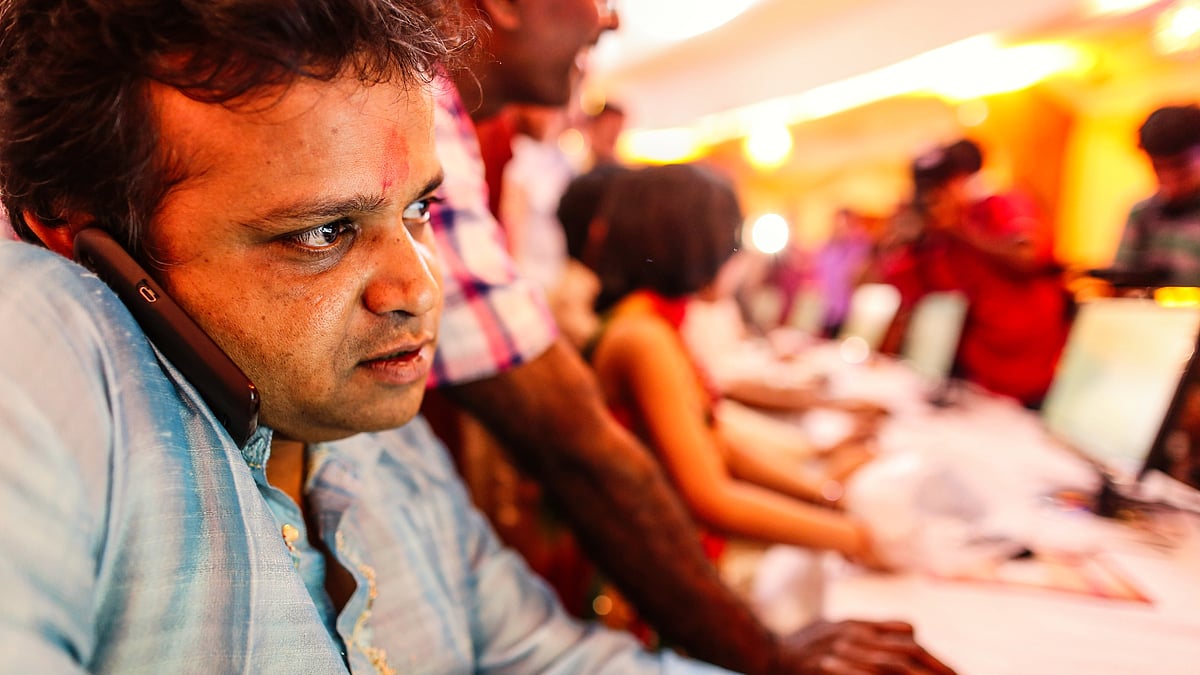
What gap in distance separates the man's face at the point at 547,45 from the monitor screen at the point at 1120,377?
1059mm

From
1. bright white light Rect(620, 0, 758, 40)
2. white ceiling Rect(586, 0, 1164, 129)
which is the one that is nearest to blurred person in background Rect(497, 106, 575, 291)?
white ceiling Rect(586, 0, 1164, 129)

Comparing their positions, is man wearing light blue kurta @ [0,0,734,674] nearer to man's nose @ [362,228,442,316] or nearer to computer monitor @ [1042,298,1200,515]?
man's nose @ [362,228,442,316]

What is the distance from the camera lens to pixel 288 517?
607 millimetres

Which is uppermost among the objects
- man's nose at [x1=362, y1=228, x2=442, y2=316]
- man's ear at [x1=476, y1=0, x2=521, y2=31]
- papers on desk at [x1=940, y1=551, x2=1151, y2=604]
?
man's ear at [x1=476, y1=0, x2=521, y2=31]

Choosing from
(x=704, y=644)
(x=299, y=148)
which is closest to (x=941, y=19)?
(x=704, y=644)

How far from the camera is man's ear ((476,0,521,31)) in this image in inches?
44.6

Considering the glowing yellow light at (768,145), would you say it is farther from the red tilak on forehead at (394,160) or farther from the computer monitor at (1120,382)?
the red tilak on forehead at (394,160)

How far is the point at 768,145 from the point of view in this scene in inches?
262

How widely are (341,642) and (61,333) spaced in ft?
1.16

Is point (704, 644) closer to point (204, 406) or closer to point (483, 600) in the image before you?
point (483, 600)

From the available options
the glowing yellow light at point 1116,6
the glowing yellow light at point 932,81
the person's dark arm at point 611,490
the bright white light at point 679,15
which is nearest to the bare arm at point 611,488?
the person's dark arm at point 611,490

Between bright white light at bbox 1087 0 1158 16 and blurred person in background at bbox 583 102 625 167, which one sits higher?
blurred person in background at bbox 583 102 625 167

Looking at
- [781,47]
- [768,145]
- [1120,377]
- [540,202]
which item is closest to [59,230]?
[1120,377]

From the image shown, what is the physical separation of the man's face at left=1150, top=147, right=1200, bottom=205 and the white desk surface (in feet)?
1.55
